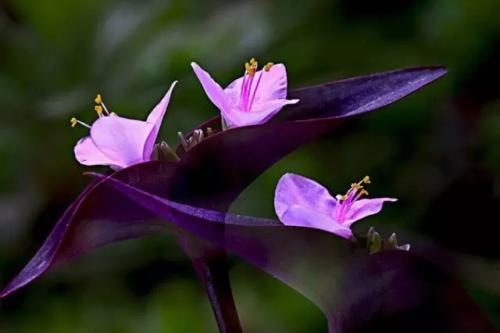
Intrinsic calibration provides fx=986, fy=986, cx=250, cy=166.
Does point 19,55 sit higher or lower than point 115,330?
higher

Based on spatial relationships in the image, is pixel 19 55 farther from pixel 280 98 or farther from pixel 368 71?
pixel 280 98

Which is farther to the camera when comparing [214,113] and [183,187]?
[214,113]

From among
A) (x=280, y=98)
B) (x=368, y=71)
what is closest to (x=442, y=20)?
(x=368, y=71)

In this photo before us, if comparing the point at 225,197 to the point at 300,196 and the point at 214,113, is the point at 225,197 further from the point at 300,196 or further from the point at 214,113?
the point at 214,113

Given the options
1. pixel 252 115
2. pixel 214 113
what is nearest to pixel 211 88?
pixel 252 115

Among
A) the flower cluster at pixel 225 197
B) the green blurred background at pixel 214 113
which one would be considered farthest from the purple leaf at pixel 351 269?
the green blurred background at pixel 214 113
